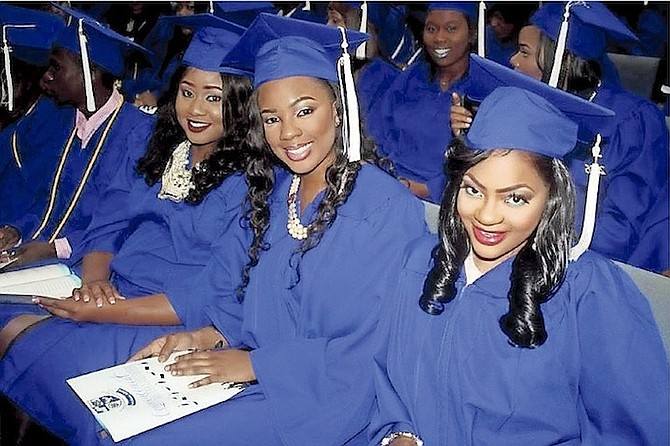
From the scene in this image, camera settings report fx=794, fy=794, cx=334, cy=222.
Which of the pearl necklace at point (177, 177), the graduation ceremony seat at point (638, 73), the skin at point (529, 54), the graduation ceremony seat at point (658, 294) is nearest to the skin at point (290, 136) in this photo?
the pearl necklace at point (177, 177)

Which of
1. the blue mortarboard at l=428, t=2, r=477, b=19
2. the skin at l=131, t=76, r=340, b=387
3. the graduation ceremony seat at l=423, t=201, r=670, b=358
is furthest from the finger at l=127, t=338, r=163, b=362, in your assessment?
the blue mortarboard at l=428, t=2, r=477, b=19

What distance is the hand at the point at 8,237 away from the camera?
2892 millimetres

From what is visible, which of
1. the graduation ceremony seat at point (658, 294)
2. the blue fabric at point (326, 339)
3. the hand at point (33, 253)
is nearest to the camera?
the graduation ceremony seat at point (658, 294)

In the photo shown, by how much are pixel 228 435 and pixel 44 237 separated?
4.79 feet

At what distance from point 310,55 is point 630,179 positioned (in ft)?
4.73

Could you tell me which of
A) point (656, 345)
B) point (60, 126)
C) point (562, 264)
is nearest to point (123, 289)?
point (60, 126)

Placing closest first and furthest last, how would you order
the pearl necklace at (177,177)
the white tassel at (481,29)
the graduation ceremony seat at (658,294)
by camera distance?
the graduation ceremony seat at (658,294), the pearl necklace at (177,177), the white tassel at (481,29)

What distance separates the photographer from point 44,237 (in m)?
2.93

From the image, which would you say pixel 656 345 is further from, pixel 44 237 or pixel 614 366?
pixel 44 237

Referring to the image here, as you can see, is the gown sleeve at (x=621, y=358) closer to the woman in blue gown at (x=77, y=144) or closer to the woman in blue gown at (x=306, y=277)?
the woman in blue gown at (x=306, y=277)

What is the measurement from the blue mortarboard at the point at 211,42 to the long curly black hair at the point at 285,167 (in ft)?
0.89

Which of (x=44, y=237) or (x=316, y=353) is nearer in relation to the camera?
(x=316, y=353)

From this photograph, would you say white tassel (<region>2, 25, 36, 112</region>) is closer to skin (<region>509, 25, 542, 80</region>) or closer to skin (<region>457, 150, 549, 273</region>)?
skin (<region>509, 25, 542, 80</region>)

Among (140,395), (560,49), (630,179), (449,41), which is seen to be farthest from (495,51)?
(140,395)
